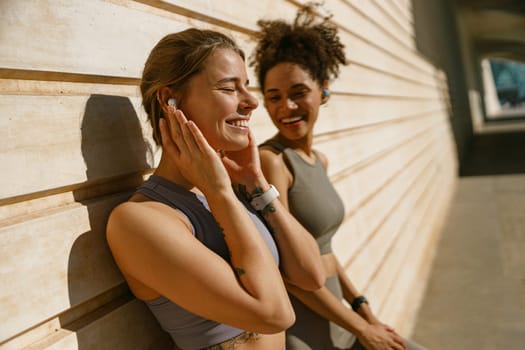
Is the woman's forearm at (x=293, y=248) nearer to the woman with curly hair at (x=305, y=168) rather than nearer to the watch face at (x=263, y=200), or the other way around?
the watch face at (x=263, y=200)

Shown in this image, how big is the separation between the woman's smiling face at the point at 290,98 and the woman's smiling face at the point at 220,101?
62 cm

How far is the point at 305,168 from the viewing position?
2.08 meters

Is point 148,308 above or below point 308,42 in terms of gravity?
below

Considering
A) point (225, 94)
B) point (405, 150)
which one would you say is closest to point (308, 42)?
point (225, 94)

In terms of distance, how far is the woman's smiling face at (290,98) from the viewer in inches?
82.7

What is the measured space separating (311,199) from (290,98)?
1.52ft

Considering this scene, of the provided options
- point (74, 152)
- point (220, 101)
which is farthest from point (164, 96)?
point (74, 152)

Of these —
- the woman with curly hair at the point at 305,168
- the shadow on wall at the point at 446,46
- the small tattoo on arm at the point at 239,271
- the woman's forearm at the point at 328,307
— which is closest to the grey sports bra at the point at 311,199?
the woman with curly hair at the point at 305,168

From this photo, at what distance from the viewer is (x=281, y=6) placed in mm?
2992

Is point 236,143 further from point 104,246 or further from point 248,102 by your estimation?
point 104,246

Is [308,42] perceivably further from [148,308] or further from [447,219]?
[447,219]

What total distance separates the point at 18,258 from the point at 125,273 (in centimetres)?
33

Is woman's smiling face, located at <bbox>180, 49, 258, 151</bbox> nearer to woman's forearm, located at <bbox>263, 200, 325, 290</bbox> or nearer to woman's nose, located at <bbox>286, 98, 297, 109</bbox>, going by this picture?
woman's forearm, located at <bbox>263, 200, 325, 290</bbox>

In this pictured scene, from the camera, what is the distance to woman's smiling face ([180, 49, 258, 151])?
4.64ft
